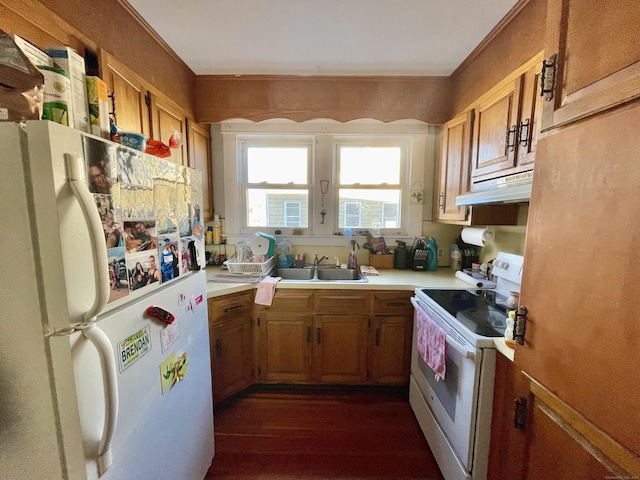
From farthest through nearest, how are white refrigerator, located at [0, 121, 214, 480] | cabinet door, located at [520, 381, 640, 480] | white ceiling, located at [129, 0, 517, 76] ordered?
white ceiling, located at [129, 0, 517, 76], cabinet door, located at [520, 381, 640, 480], white refrigerator, located at [0, 121, 214, 480]

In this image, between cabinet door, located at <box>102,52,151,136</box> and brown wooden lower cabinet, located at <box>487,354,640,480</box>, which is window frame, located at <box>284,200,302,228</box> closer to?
cabinet door, located at <box>102,52,151,136</box>

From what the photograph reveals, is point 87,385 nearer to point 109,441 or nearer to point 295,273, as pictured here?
point 109,441

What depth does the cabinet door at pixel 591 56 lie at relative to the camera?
24.3 inches

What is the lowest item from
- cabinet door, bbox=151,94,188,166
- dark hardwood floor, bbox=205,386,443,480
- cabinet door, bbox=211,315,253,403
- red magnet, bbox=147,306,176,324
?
dark hardwood floor, bbox=205,386,443,480

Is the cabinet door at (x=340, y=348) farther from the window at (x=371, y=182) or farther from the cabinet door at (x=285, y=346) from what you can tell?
the window at (x=371, y=182)

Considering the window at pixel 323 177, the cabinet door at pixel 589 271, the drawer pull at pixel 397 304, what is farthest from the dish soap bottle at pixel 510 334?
the window at pixel 323 177

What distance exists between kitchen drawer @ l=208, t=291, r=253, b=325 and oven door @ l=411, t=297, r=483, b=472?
4.05ft

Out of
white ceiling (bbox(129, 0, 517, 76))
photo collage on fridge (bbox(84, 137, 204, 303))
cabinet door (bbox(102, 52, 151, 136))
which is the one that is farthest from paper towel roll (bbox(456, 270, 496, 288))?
cabinet door (bbox(102, 52, 151, 136))

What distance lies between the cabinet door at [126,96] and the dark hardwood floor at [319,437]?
1.90m

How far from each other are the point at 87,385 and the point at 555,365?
50.2 inches

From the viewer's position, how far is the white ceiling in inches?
52.7

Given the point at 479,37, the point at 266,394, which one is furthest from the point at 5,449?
the point at 479,37

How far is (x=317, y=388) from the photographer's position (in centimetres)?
207

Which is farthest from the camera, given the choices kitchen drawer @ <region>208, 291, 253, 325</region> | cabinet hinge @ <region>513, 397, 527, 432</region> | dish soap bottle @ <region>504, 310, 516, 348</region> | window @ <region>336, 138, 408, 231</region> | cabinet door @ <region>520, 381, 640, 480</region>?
window @ <region>336, 138, 408, 231</region>
